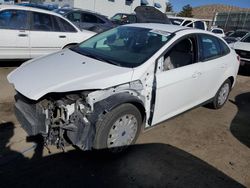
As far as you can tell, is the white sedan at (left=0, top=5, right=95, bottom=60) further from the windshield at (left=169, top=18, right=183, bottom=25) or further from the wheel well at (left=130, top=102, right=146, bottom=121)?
the windshield at (left=169, top=18, right=183, bottom=25)

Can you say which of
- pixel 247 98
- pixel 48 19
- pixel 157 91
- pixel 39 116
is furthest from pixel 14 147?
pixel 247 98

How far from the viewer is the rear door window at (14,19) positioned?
661 centimetres

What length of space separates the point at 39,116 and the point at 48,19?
188 inches

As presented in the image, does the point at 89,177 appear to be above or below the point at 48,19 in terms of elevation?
below

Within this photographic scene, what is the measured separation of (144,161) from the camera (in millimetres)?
3605

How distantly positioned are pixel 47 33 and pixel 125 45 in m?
3.72

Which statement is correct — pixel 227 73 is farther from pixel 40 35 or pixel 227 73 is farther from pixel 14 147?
pixel 40 35

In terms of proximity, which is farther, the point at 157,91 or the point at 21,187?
the point at 157,91

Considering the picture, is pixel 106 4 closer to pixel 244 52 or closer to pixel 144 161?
pixel 244 52

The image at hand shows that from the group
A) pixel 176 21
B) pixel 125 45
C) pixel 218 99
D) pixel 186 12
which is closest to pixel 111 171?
pixel 125 45

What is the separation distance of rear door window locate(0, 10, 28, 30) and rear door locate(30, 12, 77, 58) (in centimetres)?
20

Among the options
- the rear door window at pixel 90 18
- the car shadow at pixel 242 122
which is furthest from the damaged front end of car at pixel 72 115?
the rear door window at pixel 90 18

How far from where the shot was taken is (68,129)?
3.13 meters

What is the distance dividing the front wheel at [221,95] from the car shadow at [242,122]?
395 mm
